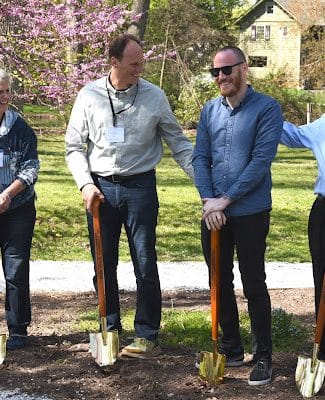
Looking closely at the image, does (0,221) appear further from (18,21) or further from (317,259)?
(18,21)

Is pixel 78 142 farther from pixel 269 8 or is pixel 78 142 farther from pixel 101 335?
pixel 269 8

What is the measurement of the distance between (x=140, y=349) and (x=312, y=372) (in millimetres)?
1188

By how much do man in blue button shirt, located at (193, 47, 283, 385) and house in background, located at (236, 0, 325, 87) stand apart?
3127 centimetres

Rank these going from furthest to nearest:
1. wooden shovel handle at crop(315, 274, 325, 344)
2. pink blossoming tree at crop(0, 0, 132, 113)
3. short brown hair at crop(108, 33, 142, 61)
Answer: pink blossoming tree at crop(0, 0, 132, 113), short brown hair at crop(108, 33, 142, 61), wooden shovel handle at crop(315, 274, 325, 344)

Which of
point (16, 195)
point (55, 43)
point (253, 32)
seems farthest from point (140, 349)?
point (253, 32)

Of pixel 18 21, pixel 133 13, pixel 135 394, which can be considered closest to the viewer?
pixel 135 394

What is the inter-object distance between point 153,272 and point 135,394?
0.92 m

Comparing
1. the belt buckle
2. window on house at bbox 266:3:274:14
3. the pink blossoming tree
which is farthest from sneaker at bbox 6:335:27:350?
window on house at bbox 266:3:274:14

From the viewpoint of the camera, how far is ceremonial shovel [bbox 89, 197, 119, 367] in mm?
5184

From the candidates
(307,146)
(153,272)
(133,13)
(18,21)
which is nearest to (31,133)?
(153,272)

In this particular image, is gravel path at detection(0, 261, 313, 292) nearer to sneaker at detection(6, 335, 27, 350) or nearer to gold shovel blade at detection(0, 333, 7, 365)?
sneaker at detection(6, 335, 27, 350)

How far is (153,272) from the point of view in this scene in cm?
549

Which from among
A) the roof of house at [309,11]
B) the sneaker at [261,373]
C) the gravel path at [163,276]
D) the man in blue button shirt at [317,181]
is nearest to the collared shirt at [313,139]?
the man in blue button shirt at [317,181]

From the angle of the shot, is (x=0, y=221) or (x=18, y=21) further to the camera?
(x=18, y=21)
